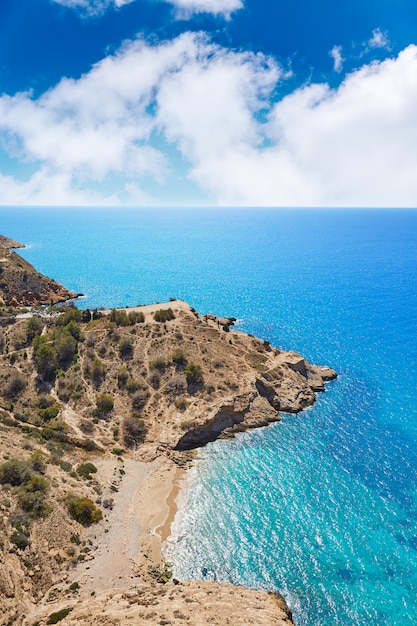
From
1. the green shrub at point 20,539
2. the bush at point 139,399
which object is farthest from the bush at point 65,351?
the green shrub at point 20,539

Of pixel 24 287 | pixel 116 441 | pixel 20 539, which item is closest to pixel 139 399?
pixel 116 441

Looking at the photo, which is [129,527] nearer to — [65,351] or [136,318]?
[65,351]

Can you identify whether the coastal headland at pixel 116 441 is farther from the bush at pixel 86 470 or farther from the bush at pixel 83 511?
the bush at pixel 86 470

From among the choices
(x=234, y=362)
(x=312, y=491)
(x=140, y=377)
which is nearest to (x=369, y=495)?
(x=312, y=491)

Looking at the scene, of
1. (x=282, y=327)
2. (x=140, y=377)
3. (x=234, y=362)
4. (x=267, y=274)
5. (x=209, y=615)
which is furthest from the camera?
(x=267, y=274)

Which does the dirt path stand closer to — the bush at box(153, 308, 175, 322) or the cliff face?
the bush at box(153, 308, 175, 322)

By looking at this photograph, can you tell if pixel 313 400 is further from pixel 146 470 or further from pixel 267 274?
pixel 267 274

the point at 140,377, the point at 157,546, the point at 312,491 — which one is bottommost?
the point at 157,546
